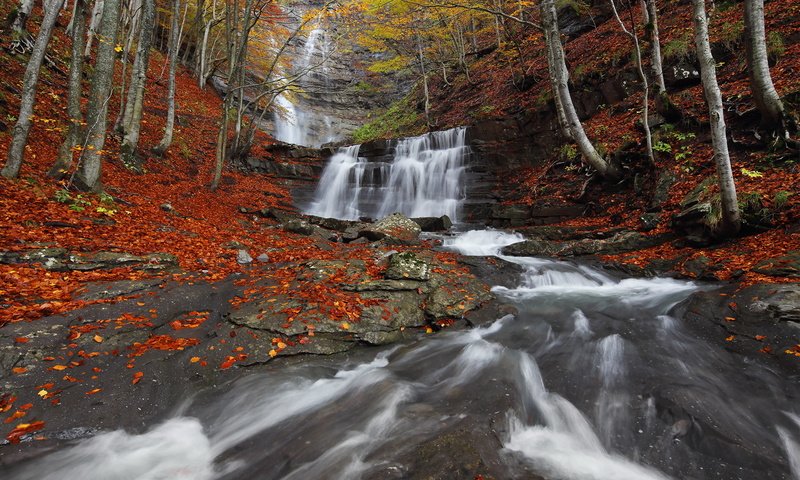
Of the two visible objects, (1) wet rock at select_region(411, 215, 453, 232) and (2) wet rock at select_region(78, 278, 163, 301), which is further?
(1) wet rock at select_region(411, 215, 453, 232)

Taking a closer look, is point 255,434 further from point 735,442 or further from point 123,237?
point 123,237

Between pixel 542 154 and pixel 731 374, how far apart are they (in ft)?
38.6

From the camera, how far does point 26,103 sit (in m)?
7.11

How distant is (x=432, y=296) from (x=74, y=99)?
8.81m

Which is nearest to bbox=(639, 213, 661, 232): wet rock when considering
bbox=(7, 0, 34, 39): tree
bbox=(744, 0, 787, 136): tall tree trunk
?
bbox=(744, 0, 787, 136): tall tree trunk

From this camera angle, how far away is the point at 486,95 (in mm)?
19859

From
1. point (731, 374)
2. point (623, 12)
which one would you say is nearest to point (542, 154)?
point (623, 12)

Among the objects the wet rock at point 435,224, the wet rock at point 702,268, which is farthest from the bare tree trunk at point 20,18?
the wet rock at point 702,268

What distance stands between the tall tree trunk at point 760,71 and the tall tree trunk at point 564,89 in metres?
3.32

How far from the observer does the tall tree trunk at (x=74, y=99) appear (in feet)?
25.1

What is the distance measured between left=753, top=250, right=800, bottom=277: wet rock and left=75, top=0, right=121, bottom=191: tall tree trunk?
1266 centimetres

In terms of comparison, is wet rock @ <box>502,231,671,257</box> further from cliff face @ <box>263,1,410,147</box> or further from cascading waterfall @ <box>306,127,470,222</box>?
cliff face @ <box>263,1,410,147</box>

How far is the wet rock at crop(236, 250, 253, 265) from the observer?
24.5ft

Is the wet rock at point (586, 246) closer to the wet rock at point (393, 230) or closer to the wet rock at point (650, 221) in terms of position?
the wet rock at point (650, 221)
